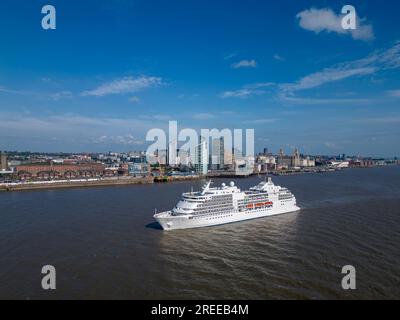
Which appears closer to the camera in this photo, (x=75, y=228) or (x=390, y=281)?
(x=390, y=281)

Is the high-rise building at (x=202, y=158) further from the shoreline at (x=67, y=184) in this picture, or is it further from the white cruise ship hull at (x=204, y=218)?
the white cruise ship hull at (x=204, y=218)

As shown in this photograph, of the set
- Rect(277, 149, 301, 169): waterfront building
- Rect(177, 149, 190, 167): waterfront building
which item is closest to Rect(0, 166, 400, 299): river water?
Rect(177, 149, 190, 167): waterfront building

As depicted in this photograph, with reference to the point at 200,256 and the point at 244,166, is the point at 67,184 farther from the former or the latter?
→ the point at 244,166

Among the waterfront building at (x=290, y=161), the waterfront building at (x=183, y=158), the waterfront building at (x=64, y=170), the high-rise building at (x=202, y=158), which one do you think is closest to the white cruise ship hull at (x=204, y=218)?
the waterfront building at (x=64, y=170)

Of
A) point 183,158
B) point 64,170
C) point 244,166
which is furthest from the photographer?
point 183,158

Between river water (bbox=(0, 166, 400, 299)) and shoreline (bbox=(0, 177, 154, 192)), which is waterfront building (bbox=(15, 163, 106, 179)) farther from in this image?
river water (bbox=(0, 166, 400, 299))

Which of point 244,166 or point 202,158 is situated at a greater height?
point 202,158

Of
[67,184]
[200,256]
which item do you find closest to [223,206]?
[200,256]
